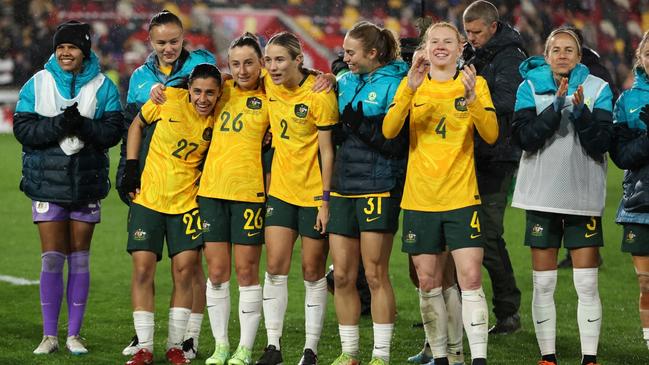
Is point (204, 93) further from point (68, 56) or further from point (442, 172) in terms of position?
point (442, 172)

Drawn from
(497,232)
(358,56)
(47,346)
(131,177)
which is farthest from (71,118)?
(497,232)

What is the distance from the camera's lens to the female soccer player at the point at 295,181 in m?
6.32

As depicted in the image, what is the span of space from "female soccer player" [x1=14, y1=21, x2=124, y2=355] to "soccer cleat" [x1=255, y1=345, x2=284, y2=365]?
1.18 m

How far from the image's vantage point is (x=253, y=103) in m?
6.52

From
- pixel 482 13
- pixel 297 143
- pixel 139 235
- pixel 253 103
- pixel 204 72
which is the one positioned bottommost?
pixel 139 235

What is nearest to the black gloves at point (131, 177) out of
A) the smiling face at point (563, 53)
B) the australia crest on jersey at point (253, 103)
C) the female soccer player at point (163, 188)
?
the female soccer player at point (163, 188)

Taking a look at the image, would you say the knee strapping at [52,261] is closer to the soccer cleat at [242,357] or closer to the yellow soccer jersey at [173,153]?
the yellow soccer jersey at [173,153]

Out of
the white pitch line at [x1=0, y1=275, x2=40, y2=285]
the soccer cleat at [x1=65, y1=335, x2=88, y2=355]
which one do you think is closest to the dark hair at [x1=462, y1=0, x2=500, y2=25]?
the soccer cleat at [x1=65, y1=335, x2=88, y2=355]

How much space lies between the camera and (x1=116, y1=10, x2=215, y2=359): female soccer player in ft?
21.7

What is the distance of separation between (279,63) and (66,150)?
1428mm

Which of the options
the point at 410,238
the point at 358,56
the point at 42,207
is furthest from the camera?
the point at 42,207

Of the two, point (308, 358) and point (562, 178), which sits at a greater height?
point (562, 178)

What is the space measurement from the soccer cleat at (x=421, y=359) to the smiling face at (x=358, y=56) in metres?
1.68

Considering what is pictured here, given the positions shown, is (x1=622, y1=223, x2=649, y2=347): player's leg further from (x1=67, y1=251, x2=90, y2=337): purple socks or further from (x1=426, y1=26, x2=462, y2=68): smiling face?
(x1=67, y1=251, x2=90, y2=337): purple socks
